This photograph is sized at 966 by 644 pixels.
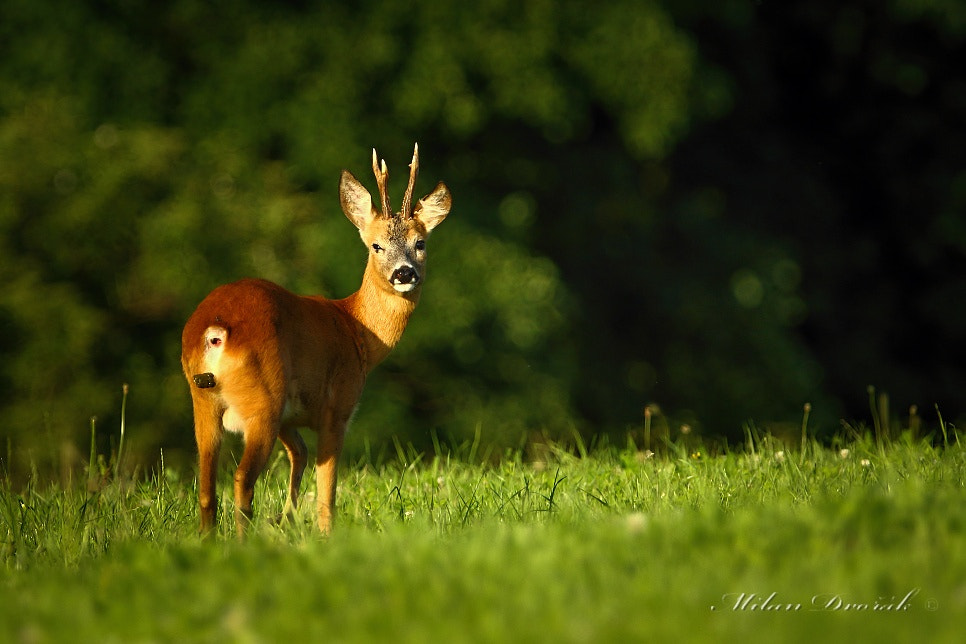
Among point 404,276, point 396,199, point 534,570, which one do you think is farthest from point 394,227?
point 396,199

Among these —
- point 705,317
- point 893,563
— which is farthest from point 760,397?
point 893,563

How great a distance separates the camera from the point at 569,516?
487 centimetres

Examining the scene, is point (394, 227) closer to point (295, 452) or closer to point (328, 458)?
point (295, 452)

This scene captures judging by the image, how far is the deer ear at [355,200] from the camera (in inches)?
267

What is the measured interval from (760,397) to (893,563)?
389 inches

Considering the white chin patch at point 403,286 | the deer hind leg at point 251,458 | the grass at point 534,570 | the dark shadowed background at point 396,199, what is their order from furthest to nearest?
1. the dark shadowed background at point 396,199
2. the white chin patch at point 403,286
3. the deer hind leg at point 251,458
4. the grass at point 534,570

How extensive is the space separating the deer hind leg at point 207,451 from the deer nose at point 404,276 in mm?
1286

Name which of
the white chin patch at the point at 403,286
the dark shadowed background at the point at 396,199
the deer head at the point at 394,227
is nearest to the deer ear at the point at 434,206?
the deer head at the point at 394,227

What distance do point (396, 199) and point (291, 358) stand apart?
19.1 ft

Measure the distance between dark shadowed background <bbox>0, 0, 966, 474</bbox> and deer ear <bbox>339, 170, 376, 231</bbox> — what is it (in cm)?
354

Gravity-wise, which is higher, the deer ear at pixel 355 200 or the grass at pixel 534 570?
the deer ear at pixel 355 200

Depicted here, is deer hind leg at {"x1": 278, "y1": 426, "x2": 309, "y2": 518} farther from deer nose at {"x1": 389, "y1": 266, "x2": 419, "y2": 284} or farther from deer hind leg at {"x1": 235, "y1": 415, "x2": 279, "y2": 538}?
deer nose at {"x1": 389, "y1": 266, "x2": 419, "y2": 284}

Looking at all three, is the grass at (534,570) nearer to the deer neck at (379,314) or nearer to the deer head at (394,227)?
the deer neck at (379,314)

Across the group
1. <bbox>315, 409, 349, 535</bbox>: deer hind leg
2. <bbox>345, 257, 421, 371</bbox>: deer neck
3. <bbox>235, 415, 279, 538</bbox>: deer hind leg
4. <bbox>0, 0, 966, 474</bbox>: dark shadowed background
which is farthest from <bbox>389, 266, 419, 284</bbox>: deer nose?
<bbox>0, 0, 966, 474</bbox>: dark shadowed background
